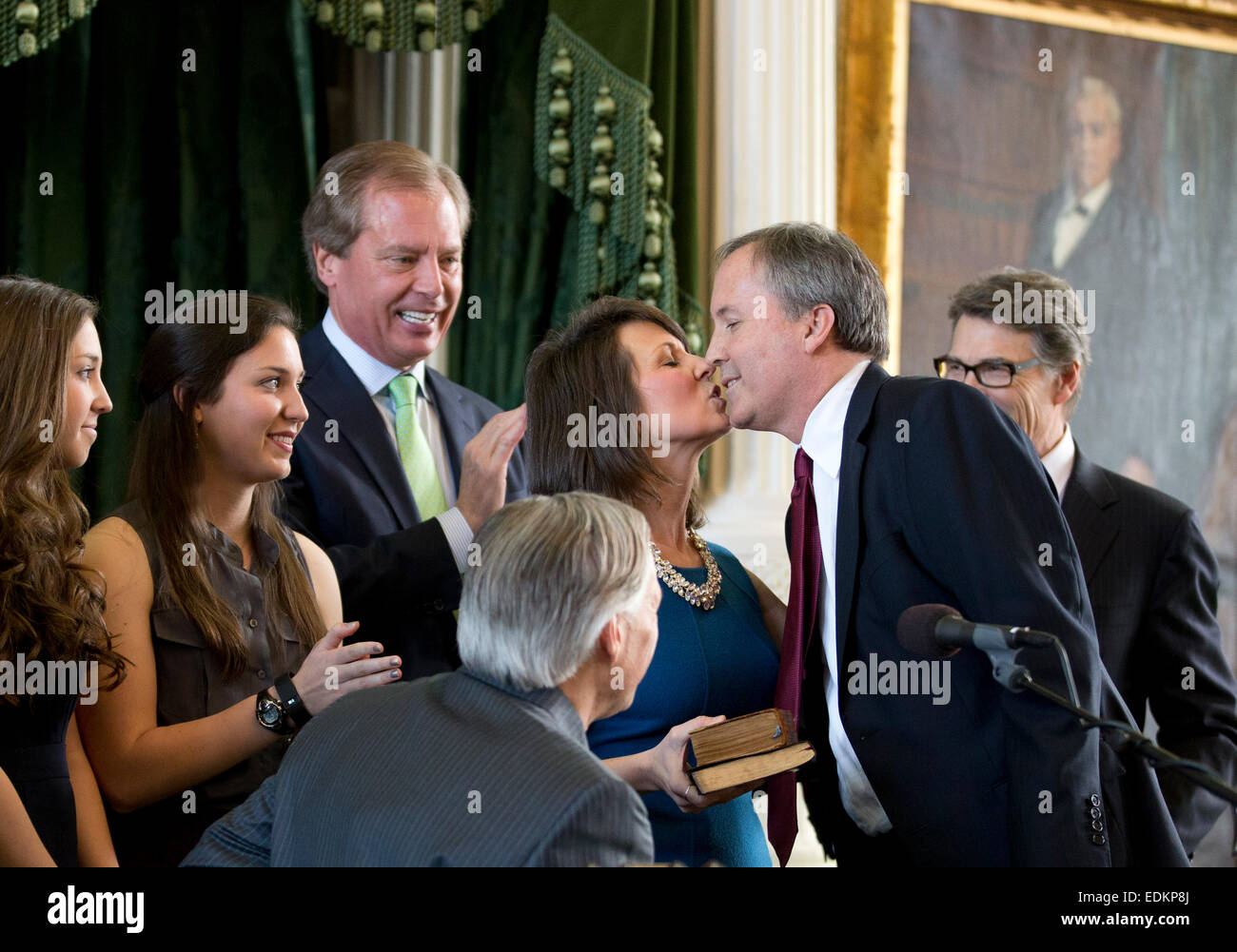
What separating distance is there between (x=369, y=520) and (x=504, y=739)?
1594 millimetres

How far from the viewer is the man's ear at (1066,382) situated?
3580 mm

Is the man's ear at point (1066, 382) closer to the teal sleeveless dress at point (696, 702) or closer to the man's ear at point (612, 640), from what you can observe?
the teal sleeveless dress at point (696, 702)

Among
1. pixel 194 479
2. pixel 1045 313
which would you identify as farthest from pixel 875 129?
pixel 194 479

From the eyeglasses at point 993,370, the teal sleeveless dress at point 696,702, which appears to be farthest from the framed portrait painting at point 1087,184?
the teal sleeveless dress at point 696,702

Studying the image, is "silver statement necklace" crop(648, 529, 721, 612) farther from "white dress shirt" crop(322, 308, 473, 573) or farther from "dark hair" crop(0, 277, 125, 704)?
"dark hair" crop(0, 277, 125, 704)

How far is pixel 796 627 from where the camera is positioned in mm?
Result: 2682

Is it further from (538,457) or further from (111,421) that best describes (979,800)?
(111,421)

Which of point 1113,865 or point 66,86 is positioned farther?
point 66,86

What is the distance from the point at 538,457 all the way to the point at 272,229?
5.25ft

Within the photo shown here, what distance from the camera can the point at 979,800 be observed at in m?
2.42

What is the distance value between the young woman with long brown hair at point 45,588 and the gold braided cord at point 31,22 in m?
1.16

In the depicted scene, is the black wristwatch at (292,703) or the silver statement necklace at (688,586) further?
the silver statement necklace at (688,586)
